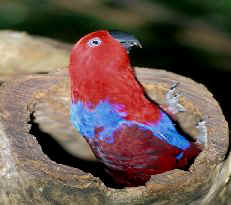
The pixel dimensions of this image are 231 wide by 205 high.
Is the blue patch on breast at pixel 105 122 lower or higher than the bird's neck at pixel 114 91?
lower

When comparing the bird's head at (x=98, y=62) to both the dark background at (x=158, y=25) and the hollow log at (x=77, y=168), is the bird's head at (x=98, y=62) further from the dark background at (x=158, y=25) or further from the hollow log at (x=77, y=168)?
the dark background at (x=158, y=25)

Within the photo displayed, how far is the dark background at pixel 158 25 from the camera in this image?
2.60 metres

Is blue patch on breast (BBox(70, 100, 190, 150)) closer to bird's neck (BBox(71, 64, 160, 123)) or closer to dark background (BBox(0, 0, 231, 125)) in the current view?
bird's neck (BBox(71, 64, 160, 123))

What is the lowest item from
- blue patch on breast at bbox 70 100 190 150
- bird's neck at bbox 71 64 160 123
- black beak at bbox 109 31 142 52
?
blue patch on breast at bbox 70 100 190 150

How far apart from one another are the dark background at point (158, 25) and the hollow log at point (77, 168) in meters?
1.09

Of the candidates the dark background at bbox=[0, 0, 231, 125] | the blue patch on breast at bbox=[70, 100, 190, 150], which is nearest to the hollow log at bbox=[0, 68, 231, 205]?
the blue patch on breast at bbox=[70, 100, 190, 150]

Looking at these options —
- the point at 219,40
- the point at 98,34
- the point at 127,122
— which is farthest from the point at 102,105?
the point at 219,40

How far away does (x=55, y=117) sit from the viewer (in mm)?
1571

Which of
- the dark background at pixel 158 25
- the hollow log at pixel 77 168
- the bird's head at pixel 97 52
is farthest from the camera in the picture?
the dark background at pixel 158 25

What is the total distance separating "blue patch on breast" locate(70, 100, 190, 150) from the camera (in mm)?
1335

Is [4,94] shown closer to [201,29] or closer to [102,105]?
[102,105]

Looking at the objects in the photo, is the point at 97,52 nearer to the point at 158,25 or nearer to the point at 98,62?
the point at 98,62

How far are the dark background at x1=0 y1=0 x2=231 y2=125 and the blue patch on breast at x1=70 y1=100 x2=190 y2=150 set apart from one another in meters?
1.12

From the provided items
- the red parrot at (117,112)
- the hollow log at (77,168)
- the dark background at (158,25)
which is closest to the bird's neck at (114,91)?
the red parrot at (117,112)
